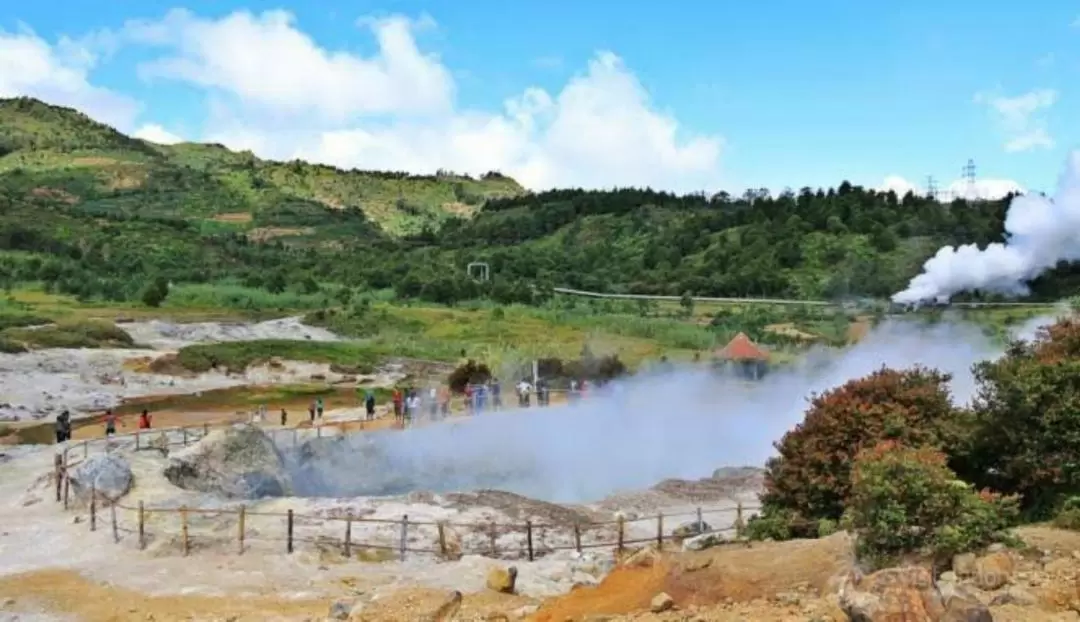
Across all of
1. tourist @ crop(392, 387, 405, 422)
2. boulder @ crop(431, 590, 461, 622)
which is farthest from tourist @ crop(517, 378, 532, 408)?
boulder @ crop(431, 590, 461, 622)

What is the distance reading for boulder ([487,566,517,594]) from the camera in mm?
17203

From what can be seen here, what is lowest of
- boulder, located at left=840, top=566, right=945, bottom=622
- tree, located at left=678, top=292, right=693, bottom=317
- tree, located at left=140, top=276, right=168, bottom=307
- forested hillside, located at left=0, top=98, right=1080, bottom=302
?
boulder, located at left=840, top=566, right=945, bottom=622

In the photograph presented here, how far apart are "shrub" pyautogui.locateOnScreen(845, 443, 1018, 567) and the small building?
34285 mm

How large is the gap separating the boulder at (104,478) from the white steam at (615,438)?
461 centimetres

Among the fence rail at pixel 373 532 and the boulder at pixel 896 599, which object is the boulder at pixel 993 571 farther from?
the fence rail at pixel 373 532

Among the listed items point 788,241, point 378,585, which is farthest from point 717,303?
point 378,585


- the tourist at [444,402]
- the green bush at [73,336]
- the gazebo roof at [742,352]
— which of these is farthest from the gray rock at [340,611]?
the green bush at [73,336]

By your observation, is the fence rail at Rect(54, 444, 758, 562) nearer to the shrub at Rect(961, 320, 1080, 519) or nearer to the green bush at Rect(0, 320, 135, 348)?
the shrub at Rect(961, 320, 1080, 519)

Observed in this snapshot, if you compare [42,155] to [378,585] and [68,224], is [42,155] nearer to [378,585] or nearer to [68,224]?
[68,224]

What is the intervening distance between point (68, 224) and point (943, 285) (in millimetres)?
95916

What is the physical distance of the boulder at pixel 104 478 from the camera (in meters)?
23.6

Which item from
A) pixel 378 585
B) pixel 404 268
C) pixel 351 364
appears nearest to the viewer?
pixel 378 585

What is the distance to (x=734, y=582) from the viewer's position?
1488 centimetres

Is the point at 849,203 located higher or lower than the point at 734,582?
higher
